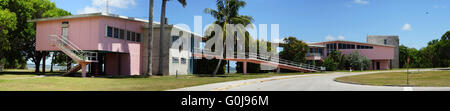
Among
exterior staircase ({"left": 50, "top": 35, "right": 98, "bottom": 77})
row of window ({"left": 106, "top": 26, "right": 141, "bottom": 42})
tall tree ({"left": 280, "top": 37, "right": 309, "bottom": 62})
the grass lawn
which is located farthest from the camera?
tall tree ({"left": 280, "top": 37, "right": 309, "bottom": 62})

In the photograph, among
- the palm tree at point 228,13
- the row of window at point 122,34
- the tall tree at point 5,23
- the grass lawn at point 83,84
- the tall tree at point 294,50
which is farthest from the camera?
the tall tree at point 294,50

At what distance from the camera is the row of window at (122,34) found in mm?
27278

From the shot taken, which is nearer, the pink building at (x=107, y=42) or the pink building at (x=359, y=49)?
the pink building at (x=107, y=42)

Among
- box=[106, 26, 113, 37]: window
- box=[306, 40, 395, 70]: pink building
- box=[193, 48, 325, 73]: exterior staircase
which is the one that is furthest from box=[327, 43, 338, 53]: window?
box=[106, 26, 113, 37]: window

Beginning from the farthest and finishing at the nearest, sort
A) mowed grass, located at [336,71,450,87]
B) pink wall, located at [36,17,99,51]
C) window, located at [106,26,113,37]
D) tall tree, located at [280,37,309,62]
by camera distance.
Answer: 1. tall tree, located at [280,37,309,62]
2. window, located at [106,26,113,37]
3. pink wall, located at [36,17,99,51]
4. mowed grass, located at [336,71,450,87]

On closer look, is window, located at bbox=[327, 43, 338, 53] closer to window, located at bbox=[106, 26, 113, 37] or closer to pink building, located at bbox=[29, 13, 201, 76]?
pink building, located at bbox=[29, 13, 201, 76]

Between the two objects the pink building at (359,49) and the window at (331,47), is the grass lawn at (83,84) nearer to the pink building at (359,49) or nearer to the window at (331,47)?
the pink building at (359,49)

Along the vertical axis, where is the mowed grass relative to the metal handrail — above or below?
below

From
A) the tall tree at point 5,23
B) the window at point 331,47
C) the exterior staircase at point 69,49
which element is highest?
the tall tree at point 5,23

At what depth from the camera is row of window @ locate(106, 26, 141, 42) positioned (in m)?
27.3

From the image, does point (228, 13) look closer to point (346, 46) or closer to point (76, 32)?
point (76, 32)

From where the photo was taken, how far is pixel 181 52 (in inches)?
1337

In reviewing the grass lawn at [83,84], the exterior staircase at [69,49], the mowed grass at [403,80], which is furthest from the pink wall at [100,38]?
the mowed grass at [403,80]
